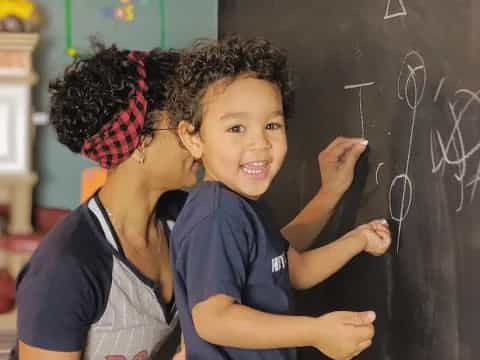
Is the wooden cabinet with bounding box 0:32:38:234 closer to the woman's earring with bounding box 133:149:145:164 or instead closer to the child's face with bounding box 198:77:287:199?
the woman's earring with bounding box 133:149:145:164

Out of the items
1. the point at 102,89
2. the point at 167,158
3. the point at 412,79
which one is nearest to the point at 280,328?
the point at 412,79

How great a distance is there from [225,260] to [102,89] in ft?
1.63

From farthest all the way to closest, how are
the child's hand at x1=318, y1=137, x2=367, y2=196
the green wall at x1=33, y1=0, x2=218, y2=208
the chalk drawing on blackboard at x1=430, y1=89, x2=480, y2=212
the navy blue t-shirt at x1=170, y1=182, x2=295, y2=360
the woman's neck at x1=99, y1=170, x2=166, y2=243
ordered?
the green wall at x1=33, y1=0, x2=218, y2=208 < the woman's neck at x1=99, y1=170, x2=166, y2=243 < the child's hand at x1=318, y1=137, x2=367, y2=196 < the navy blue t-shirt at x1=170, y1=182, x2=295, y2=360 < the chalk drawing on blackboard at x1=430, y1=89, x2=480, y2=212

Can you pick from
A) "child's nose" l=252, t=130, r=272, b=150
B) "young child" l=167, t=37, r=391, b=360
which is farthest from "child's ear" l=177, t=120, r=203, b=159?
"child's nose" l=252, t=130, r=272, b=150

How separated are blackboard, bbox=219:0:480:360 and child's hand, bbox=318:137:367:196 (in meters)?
0.02

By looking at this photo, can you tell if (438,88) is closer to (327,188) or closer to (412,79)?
(412,79)

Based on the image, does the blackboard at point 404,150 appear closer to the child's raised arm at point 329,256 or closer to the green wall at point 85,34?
the child's raised arm at point 329,256

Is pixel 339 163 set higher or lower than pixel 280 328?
higher

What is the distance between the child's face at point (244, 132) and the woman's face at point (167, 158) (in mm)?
257

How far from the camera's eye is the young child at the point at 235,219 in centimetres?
92

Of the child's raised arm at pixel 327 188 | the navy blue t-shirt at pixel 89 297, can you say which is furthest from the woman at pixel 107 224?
the child's raised arm at pixel 327 188

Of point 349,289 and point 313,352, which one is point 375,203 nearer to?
point 349,289

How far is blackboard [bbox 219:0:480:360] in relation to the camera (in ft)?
2.83

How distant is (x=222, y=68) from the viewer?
1021 mm
